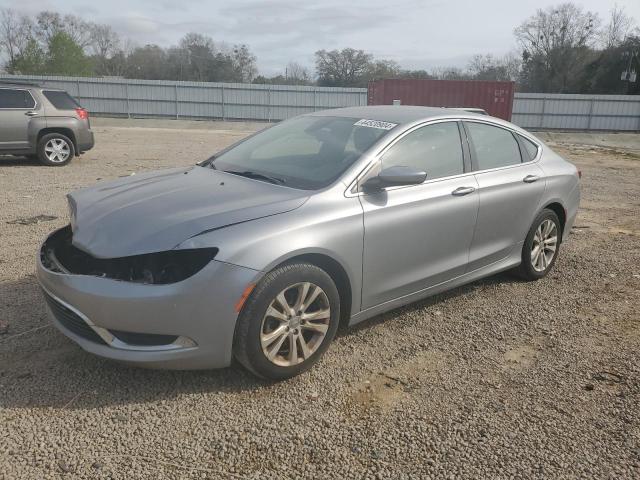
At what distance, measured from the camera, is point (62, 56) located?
177 feet

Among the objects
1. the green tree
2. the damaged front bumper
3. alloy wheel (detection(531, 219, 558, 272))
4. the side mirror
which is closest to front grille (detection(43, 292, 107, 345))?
the damaged front bumper

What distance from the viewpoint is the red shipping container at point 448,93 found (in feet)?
79.5

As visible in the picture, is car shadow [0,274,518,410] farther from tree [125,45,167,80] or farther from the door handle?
tree [125,45,167,80]

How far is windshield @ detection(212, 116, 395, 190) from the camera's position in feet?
11.8

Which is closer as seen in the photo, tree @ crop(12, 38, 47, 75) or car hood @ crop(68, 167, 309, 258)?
car hood @ crop(68, 167, 309, 258)

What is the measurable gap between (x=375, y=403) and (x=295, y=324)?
25.2 inches

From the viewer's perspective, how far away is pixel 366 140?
148 inches

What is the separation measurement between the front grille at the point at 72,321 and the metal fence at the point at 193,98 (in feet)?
92.2

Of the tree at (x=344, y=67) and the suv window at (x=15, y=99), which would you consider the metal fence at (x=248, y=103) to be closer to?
the suv window at (x=15, y=99)

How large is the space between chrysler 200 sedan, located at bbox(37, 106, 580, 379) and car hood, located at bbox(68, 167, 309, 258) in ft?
0.04

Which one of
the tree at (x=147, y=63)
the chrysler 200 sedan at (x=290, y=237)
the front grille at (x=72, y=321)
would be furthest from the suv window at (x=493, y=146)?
the tree at (x=147, y=63)

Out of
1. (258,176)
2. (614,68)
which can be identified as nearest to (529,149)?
(258,176)

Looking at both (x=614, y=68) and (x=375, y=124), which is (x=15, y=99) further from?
(x=614, y=68)

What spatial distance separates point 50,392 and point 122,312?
73 centimetres
